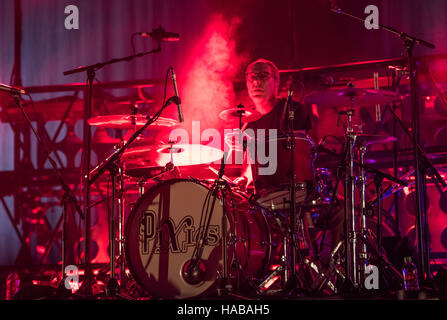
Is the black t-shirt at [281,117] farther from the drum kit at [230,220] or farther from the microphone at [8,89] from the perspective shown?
the microphone at [8,89]

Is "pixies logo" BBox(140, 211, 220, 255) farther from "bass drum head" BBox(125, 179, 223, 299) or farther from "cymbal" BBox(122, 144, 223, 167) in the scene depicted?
"cymbal" BBox(122, 144, 223, 167)

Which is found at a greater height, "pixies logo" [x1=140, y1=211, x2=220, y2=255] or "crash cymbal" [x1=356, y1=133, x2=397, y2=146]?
"crash cymbal" [x1=356, y1=133, x2=397, y2=146]

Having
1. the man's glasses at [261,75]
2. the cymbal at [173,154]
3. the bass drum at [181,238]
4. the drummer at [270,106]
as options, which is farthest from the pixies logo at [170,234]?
the man's glasses at [261,75]

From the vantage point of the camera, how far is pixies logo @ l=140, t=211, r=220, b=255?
400 cm

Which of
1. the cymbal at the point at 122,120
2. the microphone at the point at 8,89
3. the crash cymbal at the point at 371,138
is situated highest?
the microphone at the point at 8,89

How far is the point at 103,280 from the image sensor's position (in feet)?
16.5

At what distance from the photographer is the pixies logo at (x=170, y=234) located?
4.00 meters

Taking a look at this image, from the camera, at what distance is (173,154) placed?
4121 mm

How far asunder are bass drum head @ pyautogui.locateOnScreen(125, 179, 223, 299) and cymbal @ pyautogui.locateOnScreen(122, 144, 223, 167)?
192mm

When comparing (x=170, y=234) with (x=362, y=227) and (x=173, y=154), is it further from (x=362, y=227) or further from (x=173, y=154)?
(x=362, y=227)

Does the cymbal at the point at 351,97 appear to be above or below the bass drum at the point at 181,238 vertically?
above

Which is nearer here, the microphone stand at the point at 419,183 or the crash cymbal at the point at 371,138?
the microphone stand at the point at 419,183

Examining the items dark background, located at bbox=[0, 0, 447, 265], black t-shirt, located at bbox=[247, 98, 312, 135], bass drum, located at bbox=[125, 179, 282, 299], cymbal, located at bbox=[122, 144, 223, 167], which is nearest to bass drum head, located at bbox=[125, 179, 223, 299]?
bass drum, located at bbox=[125, 179, 282, 299]

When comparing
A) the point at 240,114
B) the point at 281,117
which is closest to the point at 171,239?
the point at 240,114
